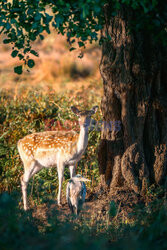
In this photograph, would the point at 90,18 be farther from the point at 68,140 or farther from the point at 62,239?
the point at 62,239

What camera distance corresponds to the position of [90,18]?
542 cm

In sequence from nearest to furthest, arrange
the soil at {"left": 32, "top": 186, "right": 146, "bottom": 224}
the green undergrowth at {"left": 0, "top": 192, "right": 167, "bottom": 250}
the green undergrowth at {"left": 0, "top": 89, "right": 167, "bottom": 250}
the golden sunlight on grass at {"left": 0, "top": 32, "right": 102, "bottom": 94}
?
the green undergrowth at {"left": 0, "top": 192, "right": 167, "bottom": 250} → the green undergrowth at {"left": 0, "top": 89, "right": 167, "bottom": 250} → the soil at {"left": 32, "top": 186, "right": 146, "bottom": 224} → the golden sunlight on grass at {"left": 0, "top": 32, "right": 102, "bottom": 94}

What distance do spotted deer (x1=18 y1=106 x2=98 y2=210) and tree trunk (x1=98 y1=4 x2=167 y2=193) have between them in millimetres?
429

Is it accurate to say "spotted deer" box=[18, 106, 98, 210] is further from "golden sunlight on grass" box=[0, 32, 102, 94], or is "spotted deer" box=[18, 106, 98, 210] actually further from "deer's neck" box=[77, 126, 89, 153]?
"golden sunlight on grass" box=[0, 32, 102, 94]

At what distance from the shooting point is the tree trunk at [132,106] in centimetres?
610

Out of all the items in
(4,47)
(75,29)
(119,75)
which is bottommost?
(119,75)

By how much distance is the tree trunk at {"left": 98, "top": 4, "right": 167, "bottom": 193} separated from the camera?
20.0 feet

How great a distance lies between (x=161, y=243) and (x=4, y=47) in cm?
2432

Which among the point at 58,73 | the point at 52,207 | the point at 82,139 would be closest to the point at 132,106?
the point at 82,139

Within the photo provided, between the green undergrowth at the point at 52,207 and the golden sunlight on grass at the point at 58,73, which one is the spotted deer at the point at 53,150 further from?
the golden sunlight on grass at the point at 58,73

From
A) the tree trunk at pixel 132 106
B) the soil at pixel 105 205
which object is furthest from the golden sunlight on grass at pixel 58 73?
the soil at pixel 105 205

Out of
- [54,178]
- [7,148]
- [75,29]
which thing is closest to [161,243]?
[75,29]

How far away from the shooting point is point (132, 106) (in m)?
6.37

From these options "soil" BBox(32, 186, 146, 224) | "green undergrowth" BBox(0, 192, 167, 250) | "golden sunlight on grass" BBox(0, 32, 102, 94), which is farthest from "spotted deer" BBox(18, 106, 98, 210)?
"golden sunlight on grass" BBox(0, 32, 102, 94)
